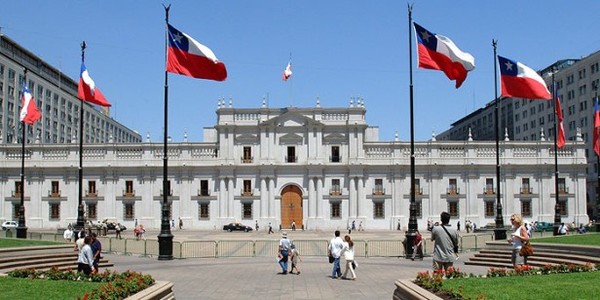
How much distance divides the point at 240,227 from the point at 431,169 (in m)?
21.0

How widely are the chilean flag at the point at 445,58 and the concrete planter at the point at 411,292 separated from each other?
13951mm

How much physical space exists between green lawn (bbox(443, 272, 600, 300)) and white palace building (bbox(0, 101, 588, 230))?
Answer: 182 feet

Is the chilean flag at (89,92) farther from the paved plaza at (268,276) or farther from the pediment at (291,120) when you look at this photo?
the pediment at (291,120)

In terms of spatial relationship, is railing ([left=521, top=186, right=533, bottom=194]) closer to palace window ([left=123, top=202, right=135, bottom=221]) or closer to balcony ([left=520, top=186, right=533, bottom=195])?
balcony ([left=520, top=186, right=533, bottom=195])

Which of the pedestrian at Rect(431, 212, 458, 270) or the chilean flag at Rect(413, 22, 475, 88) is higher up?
the chilean flag at Rect(413, 22, 475, 88)

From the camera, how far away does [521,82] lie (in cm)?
2883

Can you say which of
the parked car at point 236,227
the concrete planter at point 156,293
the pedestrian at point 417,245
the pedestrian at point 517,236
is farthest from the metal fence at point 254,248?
the parked car at point 236,227

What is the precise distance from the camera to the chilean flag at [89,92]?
32312 millimetres

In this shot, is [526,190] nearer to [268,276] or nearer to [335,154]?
[335,154]

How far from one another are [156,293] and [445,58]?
17.4 meters

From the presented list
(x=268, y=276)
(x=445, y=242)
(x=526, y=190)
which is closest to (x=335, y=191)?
(x=526, y=190)

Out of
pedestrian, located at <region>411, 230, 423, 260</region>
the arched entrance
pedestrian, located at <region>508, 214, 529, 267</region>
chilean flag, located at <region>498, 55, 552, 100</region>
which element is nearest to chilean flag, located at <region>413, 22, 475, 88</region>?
chilean flag, located at <region>498, 55, 552, 100</region>

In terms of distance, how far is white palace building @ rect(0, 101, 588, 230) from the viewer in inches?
2788

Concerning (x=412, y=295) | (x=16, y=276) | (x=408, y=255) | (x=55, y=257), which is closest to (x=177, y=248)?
(x=55, y=257)
